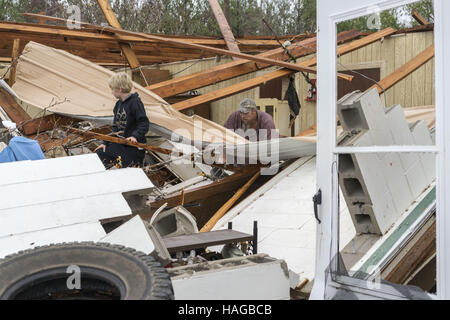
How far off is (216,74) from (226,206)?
6.22 feet

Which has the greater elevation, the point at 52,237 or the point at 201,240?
the point at 52,237

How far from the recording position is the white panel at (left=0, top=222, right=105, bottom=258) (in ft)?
9.01

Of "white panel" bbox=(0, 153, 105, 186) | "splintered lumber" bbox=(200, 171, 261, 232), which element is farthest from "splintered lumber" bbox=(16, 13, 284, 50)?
"white panel" bbox=(0, 153, 105, 186)

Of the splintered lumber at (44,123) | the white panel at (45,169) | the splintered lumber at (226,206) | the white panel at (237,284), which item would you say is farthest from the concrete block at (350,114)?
the splintered lumber at (44,123)

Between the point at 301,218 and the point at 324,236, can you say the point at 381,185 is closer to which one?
the point at 324,236

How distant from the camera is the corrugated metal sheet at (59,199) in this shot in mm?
2854

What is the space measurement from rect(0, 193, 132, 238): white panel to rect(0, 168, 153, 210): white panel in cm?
5

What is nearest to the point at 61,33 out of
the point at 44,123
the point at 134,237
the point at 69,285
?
the point at 44,123

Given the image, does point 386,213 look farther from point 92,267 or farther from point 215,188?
point 215,188

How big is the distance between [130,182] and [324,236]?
1.54 m

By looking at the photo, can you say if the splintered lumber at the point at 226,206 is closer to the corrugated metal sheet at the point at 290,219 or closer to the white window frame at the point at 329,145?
the corrugated metal sheet at the point at 290,219

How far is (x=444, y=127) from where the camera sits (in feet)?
6.46

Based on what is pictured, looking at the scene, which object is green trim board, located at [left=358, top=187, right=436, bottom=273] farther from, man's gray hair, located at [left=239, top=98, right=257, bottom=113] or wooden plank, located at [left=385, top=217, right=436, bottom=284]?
man's gray hair, located at [left=239, top=98, right=257, bottom=113]

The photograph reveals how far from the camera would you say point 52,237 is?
285 cm
